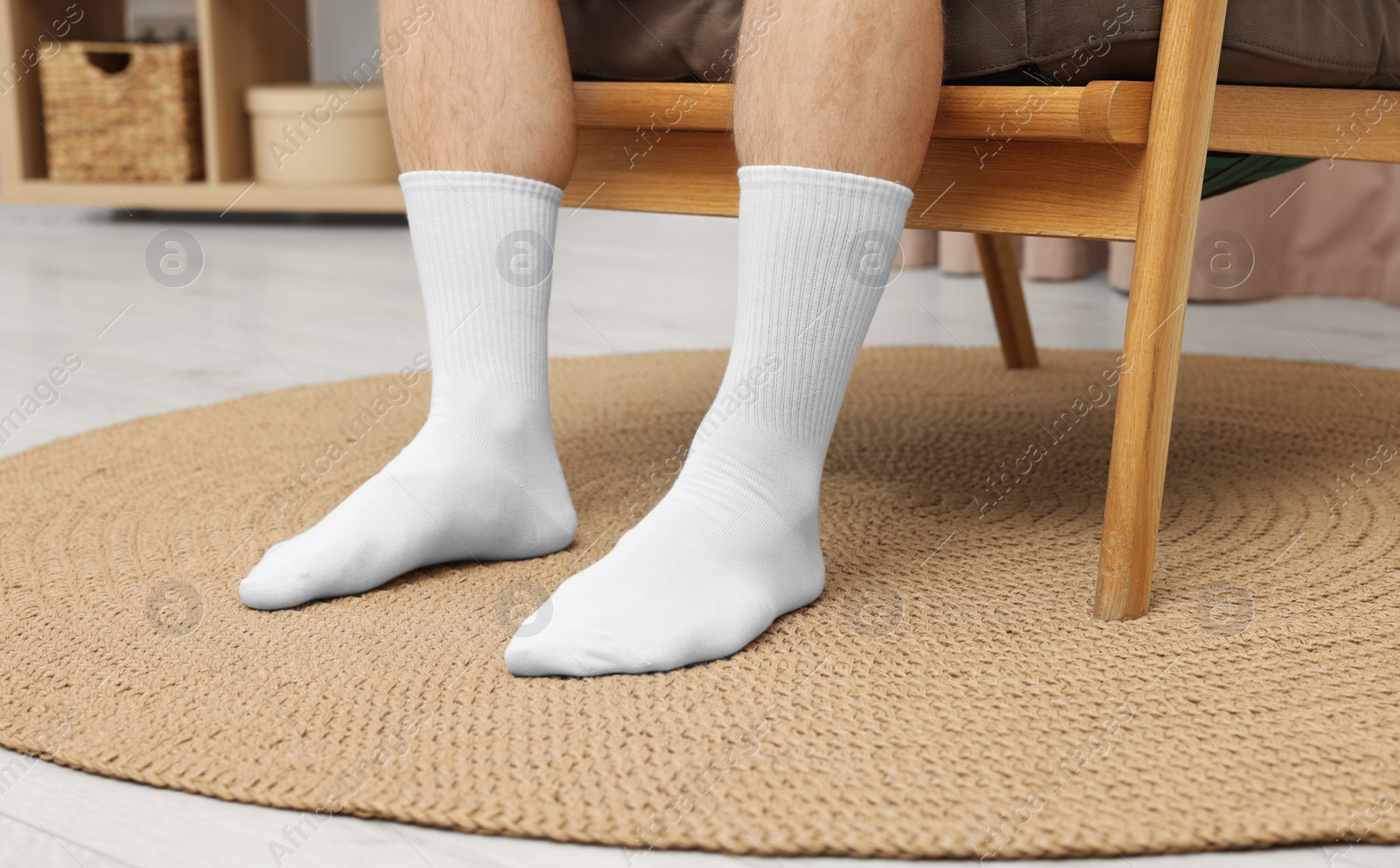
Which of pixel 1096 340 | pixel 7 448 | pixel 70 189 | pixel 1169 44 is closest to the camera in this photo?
pixel 1169 44

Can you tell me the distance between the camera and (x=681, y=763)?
0.51m

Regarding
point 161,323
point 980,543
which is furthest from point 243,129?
point 980,543

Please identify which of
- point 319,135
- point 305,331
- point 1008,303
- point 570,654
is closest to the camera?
point 570,654

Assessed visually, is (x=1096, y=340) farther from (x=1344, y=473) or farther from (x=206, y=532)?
(x=206, y=532)

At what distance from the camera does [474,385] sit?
748 millimetres

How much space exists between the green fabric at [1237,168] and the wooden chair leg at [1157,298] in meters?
0.18

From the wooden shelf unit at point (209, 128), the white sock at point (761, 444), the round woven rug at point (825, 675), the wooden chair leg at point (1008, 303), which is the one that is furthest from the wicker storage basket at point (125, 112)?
the white sock at point (761, 444)

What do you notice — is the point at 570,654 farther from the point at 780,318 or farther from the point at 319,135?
the point at 319,135

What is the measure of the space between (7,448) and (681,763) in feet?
2.68

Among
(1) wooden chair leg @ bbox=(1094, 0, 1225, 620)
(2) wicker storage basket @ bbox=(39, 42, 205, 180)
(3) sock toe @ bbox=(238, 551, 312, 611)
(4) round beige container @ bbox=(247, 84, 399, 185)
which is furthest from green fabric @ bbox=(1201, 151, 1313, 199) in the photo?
(2) wicker storage basket @ bbox=(39, 42, 205, 180)

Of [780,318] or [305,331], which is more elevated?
[780,318]

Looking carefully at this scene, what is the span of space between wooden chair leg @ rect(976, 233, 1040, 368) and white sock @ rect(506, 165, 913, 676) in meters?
0.67

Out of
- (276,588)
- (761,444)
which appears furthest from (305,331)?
(761,444)

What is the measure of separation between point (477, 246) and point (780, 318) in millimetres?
202
